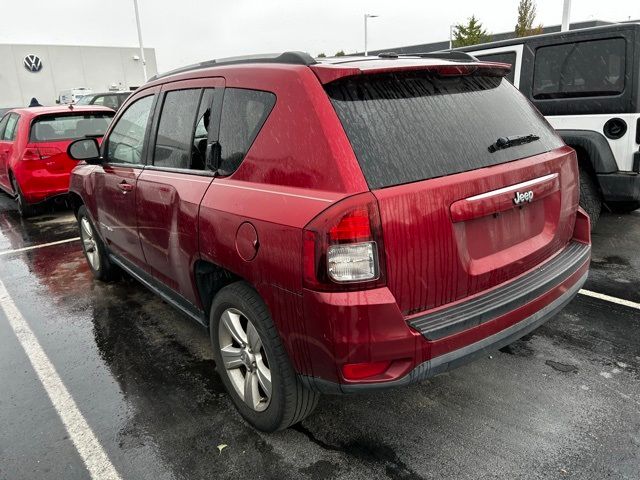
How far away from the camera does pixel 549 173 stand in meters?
2.53

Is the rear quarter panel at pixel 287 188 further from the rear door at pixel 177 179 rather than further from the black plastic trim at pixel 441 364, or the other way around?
the rear door at pixel 177 179

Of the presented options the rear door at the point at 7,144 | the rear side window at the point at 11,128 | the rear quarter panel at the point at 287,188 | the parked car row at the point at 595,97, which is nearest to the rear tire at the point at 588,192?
the parked car row at the point at 595,97

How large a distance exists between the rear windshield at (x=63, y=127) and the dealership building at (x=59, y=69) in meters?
32.0

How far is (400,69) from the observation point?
2.25m

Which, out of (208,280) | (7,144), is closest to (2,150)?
(7,144)

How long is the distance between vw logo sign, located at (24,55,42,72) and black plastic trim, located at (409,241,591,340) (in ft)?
156

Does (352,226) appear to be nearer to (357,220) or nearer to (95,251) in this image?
(357,220)

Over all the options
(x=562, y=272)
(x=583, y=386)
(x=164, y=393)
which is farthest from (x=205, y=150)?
(x=583, y=386)

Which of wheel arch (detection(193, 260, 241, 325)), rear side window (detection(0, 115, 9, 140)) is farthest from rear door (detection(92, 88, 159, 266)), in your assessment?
rear side window (detection(0, 115, 9, 140))

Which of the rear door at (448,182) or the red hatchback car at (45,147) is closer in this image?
the rear door at (448,182)

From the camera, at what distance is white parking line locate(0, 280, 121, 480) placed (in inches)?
95.3

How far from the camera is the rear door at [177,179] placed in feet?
9.00

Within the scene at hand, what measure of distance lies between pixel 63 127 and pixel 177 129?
17.9ft

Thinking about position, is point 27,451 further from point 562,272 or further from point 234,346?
point 562,272
